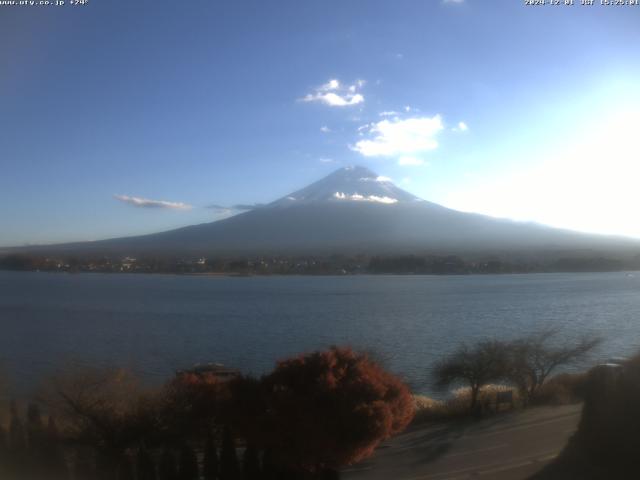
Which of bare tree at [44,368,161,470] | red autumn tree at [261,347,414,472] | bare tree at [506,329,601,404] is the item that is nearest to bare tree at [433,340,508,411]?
bare tree at [506,329,601,404]

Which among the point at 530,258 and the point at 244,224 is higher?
the point at 244,224

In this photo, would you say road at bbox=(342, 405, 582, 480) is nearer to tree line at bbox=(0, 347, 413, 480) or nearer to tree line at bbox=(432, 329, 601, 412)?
tree line at bbox=(0, 347, 413, 480)

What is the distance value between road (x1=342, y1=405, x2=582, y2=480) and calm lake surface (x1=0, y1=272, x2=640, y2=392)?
240cm

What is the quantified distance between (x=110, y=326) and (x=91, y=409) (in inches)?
364

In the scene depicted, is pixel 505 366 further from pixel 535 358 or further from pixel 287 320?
pixel 287 320

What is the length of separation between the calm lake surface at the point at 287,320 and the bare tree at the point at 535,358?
38.4 inches

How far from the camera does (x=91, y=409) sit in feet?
19.8

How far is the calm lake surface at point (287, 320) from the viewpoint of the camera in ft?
35.8

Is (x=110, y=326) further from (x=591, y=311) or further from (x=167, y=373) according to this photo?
(x=591, y=311)

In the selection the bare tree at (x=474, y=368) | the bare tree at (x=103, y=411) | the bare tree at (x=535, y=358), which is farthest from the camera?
the bare tree at (x=535, y=358)

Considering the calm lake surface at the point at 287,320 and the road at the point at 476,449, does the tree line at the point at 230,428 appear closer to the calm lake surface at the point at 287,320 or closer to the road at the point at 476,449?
the road at the point at 476,449

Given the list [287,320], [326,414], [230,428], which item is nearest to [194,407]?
[230,428]

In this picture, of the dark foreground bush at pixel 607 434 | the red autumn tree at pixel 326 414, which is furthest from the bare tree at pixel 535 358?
the red autumn tree at pixel 326 414

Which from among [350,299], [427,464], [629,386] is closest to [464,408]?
[427,464]
